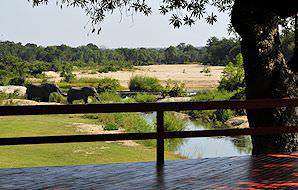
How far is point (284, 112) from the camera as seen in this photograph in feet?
34.5

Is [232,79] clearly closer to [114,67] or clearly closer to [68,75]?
[68,75]

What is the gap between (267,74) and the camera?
10555 millimetres

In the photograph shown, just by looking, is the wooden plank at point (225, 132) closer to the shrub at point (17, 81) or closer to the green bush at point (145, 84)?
the green bush at point (145, 84)

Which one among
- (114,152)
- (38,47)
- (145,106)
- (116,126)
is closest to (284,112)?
(145,106)

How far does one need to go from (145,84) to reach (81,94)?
14500 mm

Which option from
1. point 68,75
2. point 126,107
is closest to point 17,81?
point 68,75

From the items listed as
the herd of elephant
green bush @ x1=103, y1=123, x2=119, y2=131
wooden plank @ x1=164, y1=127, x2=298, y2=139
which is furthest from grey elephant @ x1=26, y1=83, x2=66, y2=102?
wooden plank @ x1=164, y1=127, x2=298, y2=139

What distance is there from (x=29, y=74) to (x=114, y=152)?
5720 centimetres

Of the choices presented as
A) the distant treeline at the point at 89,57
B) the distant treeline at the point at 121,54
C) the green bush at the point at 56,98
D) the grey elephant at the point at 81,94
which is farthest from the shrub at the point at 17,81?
the distant treeline at the point at 121,54

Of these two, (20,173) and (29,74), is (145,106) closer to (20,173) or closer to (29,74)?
(20,173)

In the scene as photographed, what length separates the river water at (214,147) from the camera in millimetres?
23734

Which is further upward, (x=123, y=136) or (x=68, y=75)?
(x=68, y=75)

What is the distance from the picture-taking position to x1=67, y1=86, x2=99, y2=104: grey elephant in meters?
44.5

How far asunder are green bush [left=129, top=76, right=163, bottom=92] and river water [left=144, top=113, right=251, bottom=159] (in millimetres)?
27667
